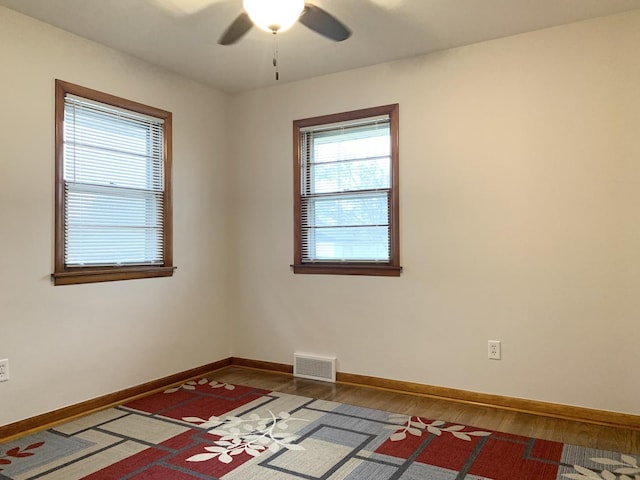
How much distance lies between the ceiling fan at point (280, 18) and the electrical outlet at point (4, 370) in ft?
7.49

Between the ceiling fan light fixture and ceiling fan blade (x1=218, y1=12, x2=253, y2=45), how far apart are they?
10cm

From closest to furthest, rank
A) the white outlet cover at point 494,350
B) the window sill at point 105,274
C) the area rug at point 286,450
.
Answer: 1. the area rug at point 286,450
2. the window sill at point 105,274
3. the white outlet cover at point 494,350

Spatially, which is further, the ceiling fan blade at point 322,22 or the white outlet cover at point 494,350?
the white outlet cover at point 494,350

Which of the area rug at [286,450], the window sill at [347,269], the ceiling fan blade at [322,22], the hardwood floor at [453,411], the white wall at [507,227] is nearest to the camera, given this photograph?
the area rug at [286,450]

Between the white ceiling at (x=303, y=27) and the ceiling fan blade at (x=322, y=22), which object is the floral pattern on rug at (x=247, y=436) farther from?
the white ceiling at (x=303, y=27)

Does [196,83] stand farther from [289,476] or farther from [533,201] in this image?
[289,476]

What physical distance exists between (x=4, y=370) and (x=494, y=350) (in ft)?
10.2

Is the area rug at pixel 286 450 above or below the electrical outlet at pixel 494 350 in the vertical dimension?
below

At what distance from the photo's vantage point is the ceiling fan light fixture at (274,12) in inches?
93.0

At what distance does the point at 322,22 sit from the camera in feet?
8.63

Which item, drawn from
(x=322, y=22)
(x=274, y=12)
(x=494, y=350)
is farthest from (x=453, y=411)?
(x=274, y=12)

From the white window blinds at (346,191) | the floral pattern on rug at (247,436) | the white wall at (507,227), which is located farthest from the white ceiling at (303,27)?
the floral pattern on rug at (247,436)

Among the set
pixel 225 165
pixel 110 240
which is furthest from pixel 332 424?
pixel 225 165

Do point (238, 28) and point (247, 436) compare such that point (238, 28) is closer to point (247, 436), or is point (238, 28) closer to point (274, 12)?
point (274, 12)
